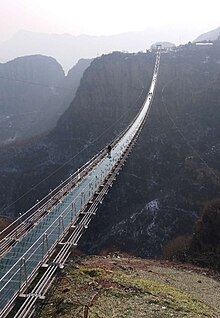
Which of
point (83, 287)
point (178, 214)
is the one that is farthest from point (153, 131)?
point (83, 287)

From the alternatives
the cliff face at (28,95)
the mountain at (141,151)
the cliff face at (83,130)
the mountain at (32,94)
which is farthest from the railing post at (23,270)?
the mountain at (32,94)

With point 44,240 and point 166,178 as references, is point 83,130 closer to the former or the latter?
point 166,178

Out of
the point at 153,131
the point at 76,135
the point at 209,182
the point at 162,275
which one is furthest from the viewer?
the point at 76,135

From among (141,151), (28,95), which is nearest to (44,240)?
(141,151)

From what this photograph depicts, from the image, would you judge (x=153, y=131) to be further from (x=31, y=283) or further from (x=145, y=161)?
(x=31, y=283)

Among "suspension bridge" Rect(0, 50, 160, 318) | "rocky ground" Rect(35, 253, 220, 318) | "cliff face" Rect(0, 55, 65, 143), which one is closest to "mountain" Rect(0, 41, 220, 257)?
"suspension bridge" Rect(0, 50, 160, 318)

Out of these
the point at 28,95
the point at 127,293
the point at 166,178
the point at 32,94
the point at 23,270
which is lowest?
the point at 166,178
